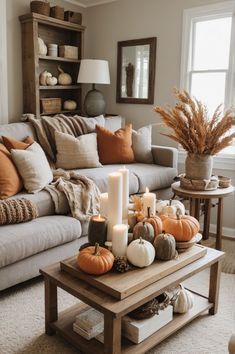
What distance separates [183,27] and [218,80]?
0.70 m

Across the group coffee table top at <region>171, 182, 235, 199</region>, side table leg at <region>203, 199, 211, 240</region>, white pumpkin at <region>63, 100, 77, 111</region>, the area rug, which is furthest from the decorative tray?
white pumpkin at <region>63, 100, 77, 111</region>

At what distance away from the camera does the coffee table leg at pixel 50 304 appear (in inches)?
72.3

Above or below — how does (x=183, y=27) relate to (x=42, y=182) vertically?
above

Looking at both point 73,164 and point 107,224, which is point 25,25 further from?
point 107,224

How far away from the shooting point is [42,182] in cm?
272

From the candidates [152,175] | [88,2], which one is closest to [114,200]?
[152,175]

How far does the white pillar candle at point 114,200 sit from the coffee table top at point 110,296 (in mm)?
292

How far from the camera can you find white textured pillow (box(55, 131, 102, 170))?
336 cm

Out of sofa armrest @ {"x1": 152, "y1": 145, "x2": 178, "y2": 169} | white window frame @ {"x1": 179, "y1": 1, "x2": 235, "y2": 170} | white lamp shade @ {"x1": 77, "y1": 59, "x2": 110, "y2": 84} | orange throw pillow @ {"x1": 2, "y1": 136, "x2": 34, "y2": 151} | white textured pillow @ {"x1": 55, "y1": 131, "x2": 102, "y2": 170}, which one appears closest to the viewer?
orange throw pillow @ {"x1": 2, "y1": 136, "x2": 34, "y2": 151}

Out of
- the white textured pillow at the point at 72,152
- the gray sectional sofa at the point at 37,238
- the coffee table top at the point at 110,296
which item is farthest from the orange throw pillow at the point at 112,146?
the coffee table top at the point at 110,296

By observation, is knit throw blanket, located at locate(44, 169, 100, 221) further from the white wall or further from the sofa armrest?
the white wall

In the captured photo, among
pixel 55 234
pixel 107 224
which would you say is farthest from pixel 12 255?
pixel 107 224

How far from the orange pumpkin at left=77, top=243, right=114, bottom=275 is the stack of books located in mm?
300

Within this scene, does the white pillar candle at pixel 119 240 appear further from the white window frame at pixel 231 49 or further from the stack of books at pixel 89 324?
the white window frame at pixel 231 49
